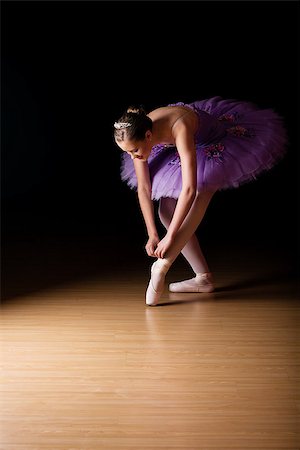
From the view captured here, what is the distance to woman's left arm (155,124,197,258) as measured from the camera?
250 centimetres

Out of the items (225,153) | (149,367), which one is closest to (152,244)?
(225,153)

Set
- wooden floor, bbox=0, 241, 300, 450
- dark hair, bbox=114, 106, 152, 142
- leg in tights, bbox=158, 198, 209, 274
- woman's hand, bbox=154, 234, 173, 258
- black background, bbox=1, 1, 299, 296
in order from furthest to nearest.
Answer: black background, bbox=1, 1, 299, 296 < leg in tights, bbox=158, 198, 209, 274 < woman's hand, bbox=154, 234, 173, 258 < dark hair, bbox=114, 106, 152, 142 < wooden floor, bbox=0, 241, 300, 450

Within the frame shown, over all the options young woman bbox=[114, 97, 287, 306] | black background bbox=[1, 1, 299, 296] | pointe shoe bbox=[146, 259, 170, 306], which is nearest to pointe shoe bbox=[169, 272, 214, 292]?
young woman bbox=[114, 97, 287, 306]

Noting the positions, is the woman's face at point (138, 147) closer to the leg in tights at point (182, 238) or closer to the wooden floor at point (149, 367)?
the leg in tights at point (182, 238)

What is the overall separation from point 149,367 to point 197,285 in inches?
31.1

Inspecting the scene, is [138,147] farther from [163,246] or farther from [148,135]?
[163,246]

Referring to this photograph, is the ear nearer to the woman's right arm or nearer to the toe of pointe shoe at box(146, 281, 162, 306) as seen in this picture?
the woman's right arm

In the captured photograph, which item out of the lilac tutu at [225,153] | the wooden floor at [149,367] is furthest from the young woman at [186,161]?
the wooden floor at [149,367]

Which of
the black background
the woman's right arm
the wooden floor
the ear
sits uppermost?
the black background

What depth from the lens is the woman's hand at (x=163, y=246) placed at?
2.60m

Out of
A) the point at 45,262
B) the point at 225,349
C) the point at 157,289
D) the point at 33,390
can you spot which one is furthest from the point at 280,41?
the point at 33,390

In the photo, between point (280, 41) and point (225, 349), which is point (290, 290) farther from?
point (280, 41)

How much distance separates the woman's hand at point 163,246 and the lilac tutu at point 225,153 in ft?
0.51

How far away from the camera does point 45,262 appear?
11.0ft
